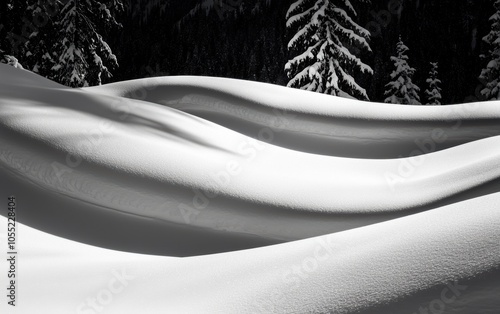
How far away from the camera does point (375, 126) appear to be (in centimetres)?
404

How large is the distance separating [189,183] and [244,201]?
34 centimetres

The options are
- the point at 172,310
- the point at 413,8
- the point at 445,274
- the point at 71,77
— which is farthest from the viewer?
the point at 413,8

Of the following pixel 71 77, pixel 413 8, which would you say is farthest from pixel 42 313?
pixel 413 8

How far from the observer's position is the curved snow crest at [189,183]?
8.48 feet

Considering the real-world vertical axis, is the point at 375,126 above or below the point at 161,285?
above

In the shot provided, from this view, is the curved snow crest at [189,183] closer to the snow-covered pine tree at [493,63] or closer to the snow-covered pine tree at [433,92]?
the snow-covered pine tree at [493,63]

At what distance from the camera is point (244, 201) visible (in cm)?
264

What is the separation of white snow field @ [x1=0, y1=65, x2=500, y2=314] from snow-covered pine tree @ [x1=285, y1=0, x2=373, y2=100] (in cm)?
648

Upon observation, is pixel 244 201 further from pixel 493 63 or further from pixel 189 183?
pixel 493 63

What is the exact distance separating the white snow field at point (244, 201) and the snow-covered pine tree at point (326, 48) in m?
6.48

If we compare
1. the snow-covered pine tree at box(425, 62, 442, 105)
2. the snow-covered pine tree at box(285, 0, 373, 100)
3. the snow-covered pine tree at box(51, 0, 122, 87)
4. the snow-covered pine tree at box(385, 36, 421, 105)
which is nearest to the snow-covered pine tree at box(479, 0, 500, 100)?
the snow-covered pine tree at box(385, 36, 421, 105)

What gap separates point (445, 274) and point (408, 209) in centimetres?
155

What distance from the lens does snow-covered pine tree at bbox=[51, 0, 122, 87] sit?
12.3 m

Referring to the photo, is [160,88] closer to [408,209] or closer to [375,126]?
[375,126]
